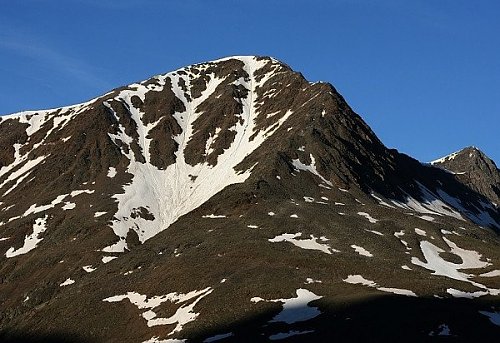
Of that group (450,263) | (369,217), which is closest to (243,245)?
(369,217)

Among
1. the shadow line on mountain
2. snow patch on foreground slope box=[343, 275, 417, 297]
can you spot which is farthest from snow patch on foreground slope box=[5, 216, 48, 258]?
snow patch on foreground slope box=[343, 275, 417, 297]

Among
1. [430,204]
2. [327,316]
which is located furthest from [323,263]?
[430,204]

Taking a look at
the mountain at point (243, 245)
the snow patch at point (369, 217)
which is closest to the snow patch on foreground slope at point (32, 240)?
the mountain at point (243, 245)

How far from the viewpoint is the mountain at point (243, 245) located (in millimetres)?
76875

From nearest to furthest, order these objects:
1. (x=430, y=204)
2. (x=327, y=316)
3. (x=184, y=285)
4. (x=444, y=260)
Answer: (x=327, y=316) < (x=184, y=285) < (x=444, y=260) < (x=430, y=204)

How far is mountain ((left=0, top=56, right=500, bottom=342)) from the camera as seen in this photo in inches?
3027

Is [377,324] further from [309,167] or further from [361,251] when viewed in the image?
[309,167]

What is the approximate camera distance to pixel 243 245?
11100 centimetres

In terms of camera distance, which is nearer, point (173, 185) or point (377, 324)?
point (377, 324)

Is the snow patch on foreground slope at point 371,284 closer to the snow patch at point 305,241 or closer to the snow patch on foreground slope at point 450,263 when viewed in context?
the snow patch on foreground slope at point 450,263

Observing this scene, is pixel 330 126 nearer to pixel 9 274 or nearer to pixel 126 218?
pixel 126 218

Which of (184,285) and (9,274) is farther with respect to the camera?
(9,274)

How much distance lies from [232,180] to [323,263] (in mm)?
65843

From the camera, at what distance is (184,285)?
96938mm
